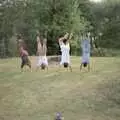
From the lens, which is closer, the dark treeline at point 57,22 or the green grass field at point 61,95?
the green grass field at point 61,95

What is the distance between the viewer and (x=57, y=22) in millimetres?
36812

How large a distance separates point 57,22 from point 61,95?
22.2 meters

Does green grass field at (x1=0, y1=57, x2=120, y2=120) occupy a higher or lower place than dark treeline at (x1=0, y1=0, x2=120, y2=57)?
lower

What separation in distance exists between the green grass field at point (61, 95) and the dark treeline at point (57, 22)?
17304mm

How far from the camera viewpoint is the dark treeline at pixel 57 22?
120 feet

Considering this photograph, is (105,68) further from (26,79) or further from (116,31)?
(116,31)

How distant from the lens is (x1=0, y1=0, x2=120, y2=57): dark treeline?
36656mm

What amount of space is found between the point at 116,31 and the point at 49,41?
10.0 meters

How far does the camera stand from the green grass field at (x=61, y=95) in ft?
42.9

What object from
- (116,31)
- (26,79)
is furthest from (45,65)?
(116,31)

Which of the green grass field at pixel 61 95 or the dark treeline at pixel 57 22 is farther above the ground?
the dark treeline at pixel 57 22

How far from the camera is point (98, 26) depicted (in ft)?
150

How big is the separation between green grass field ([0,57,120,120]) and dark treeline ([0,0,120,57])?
17.3 meters

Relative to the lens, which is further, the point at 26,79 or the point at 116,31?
the point at 116,31
